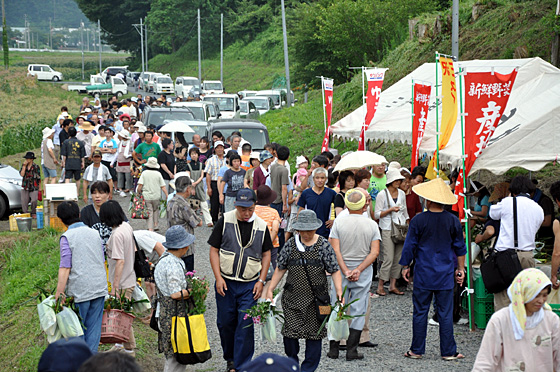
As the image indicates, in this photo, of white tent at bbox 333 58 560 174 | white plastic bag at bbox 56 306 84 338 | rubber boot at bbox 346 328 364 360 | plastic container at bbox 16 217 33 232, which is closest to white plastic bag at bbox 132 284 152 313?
white plastic bag at bbox 56 306 84 338

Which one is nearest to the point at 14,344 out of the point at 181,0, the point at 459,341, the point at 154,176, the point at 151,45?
the point at 154,176

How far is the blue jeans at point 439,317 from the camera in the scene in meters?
7.38

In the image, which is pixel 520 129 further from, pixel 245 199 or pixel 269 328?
pixel 269 328

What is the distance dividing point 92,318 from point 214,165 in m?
7.72

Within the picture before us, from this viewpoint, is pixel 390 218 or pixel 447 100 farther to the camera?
pixel 390 218

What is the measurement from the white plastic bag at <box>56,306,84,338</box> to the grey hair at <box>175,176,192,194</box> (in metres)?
3.37

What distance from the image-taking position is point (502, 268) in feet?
25.2

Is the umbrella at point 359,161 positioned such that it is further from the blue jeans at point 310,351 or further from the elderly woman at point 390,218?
the blue jeans at point 310,351

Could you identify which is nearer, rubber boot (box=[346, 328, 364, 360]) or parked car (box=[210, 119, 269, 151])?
rubber boot (box=[346, 328, 364, 360])

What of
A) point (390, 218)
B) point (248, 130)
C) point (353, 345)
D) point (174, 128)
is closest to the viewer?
point (353, 345)

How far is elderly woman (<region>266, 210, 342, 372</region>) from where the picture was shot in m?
6.45

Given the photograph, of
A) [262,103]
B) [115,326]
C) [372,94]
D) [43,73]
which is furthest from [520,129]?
[43,73]

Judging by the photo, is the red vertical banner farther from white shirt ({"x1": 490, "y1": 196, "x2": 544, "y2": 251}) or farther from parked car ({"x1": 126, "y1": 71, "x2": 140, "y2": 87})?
parked car ({"x1": 126, "y1": 71, "x2": 140, "y2": 87})

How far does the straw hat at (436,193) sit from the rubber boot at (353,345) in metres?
1.60
